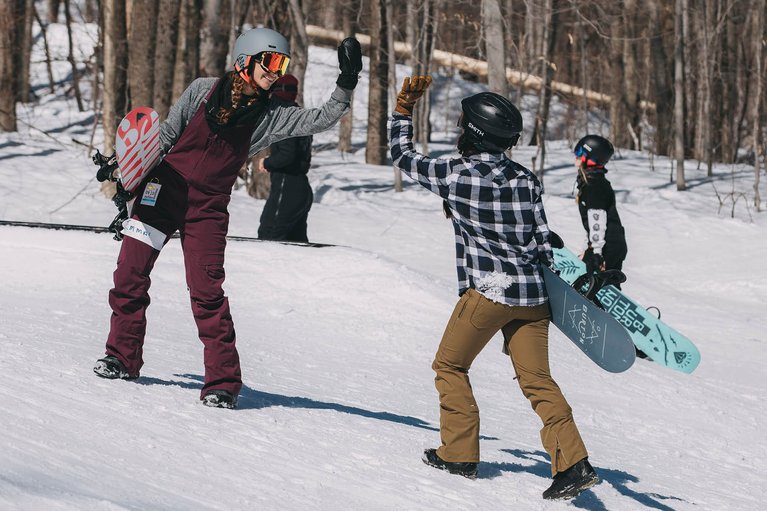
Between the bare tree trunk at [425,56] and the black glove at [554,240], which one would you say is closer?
the black glove at [554,240]

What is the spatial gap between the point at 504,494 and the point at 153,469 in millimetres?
1447

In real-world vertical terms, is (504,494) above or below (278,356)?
above

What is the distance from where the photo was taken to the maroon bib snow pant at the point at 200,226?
4867 millimetres

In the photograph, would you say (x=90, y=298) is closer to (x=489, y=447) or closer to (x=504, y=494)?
(x=489, y=447)

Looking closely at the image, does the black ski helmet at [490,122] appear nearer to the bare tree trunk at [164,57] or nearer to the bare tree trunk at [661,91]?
the bare tree trunk at [164,57]

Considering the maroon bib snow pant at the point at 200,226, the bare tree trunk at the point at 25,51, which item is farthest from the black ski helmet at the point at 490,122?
the bare tree trunk at the point at 25,51

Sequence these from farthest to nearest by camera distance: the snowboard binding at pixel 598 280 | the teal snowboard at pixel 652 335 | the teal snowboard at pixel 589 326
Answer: the teal snowboard at pixel 652 335 → the snowboard binding at pixel 598 280 → the teal snowboard at pixel 589 326

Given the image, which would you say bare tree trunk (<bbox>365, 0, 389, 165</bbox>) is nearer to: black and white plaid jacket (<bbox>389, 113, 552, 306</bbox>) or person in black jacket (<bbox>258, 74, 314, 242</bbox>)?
person in black jacket (<bbox>258, 74, 314, 242</bbox>)

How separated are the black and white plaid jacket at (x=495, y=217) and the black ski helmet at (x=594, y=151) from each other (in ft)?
14.0

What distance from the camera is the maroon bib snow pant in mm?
4867

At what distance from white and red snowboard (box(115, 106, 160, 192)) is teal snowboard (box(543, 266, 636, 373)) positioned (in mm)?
1904

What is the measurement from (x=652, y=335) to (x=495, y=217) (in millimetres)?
4603

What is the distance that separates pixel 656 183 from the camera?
19828 millimetres

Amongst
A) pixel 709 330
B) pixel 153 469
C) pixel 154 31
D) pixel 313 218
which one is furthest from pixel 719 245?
pixel 153 469
